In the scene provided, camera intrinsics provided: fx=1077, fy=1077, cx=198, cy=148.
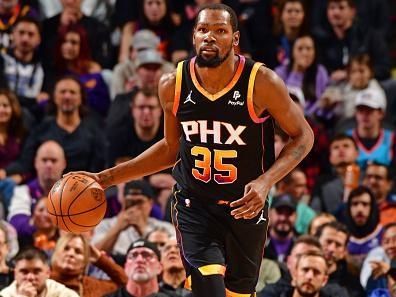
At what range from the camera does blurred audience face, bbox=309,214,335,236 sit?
9.41 meters

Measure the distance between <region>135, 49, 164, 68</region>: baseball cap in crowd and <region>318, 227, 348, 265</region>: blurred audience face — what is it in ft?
9.60

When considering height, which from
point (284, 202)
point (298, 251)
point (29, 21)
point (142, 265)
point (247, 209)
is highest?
point (29, 21)

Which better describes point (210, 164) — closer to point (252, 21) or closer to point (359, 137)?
point (359, 137)

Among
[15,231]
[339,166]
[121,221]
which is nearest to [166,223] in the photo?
[121,221]

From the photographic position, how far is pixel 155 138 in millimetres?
10484

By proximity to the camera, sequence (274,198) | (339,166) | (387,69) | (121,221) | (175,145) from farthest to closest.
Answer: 1. (387,69)
2. (339,166)
3. (274,198)
4. (121,221)
5. (175,145)

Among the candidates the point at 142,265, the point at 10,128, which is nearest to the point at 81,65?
the point at 10,128

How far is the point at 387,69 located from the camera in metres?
12.3

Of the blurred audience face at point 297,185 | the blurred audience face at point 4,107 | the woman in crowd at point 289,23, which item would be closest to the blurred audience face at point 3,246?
Result: the blurred audience face at point 4,107

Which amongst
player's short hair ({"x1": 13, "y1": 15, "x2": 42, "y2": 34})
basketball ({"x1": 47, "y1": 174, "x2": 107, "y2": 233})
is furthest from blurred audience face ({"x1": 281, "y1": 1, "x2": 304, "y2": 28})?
basketball ({"x1": 47, "y1": 174, "x2": 107, "y2": 233})

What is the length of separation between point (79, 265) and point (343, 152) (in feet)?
10.8

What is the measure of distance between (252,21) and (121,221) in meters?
4.21

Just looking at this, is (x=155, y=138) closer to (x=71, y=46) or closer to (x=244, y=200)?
(x=71, y=46)

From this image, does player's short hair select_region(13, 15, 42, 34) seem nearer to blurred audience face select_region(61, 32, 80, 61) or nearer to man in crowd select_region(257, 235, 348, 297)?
blurred audience face select_region(61, 32, 80, 61)
